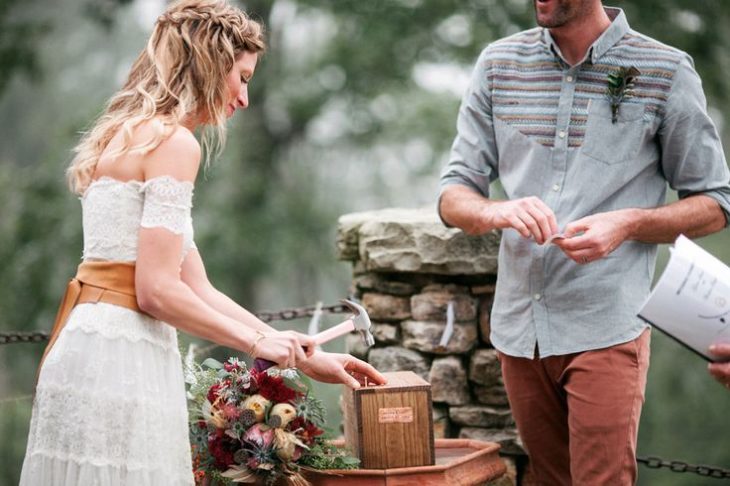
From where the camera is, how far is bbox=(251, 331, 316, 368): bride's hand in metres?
2.62

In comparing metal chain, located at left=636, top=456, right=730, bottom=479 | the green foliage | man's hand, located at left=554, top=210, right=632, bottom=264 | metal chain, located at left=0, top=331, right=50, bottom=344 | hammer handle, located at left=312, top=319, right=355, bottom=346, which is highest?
man's hand, located at left=554, top=210, right=632, bottom=264

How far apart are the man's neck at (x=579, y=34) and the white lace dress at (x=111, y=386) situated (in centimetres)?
138

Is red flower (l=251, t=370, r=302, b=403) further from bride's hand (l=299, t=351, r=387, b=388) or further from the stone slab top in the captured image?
the stone slab top

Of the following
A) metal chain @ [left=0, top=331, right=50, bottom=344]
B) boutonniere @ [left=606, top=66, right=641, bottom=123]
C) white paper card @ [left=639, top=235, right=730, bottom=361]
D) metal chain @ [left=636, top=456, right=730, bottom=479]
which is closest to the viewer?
white paper card @ [left=639, top=235, right=730, bottom=361]

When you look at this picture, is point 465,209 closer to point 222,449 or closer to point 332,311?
point 222,449

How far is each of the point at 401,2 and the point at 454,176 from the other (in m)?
7.74

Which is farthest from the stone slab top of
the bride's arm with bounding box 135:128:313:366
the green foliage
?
the bride's arm with bounding box 135:128:313:366

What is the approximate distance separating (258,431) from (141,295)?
591 millimetres

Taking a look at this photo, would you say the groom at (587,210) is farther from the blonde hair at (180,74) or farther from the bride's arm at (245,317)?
the blonde hair at (180,74)

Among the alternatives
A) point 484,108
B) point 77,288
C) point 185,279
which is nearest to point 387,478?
point 185,279

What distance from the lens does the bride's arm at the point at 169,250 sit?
8.15ft

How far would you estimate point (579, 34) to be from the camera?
10.5ft

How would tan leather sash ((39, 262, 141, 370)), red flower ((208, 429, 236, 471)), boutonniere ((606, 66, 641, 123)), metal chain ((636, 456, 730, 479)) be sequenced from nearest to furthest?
tan leather sash ((39, 262, 141, 370)) < red flower ((208, 429, 236, 471)) < boutonniere ((606, 66, 641, 123)) < metal chain ((636, 456, 730, 479))

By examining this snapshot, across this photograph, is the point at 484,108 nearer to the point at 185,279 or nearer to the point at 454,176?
the point at 454,176
